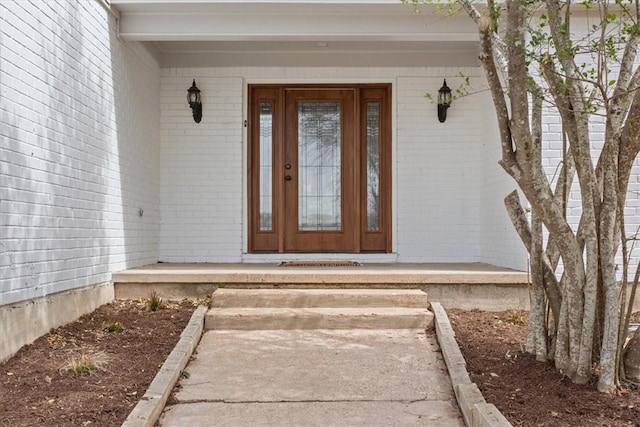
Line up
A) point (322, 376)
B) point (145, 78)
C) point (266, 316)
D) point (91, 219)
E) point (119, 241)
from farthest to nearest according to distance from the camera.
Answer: point (145, 78), point (119, 241), point (91, 219), point (266, 316), point (322, 376)

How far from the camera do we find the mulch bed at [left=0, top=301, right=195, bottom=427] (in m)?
2.78

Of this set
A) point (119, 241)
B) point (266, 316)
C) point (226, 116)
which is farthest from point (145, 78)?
point (266, 316)

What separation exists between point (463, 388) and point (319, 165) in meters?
3.93

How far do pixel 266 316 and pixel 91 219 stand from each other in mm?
1581

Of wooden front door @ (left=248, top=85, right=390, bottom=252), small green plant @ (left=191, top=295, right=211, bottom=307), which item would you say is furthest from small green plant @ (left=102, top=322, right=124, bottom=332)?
wooden front door @ (left=248, top=85, right=390, bottom=252)

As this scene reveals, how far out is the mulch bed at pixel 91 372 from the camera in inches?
109

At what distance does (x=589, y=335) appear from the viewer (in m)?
2.96

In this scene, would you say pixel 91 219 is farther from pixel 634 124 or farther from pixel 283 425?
pixel 634 124

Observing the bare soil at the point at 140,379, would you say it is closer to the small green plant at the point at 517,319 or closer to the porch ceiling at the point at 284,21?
the small green plant at the point at 517,319

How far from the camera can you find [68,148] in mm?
4270

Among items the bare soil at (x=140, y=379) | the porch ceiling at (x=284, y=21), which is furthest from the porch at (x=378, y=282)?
the porch ceiling at (x=284, y=21)

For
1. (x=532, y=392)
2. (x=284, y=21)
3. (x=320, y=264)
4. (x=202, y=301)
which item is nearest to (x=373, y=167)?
(x=320, y=264)

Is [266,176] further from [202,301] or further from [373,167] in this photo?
[202,301]

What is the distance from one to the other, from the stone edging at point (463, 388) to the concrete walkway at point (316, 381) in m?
0.08
